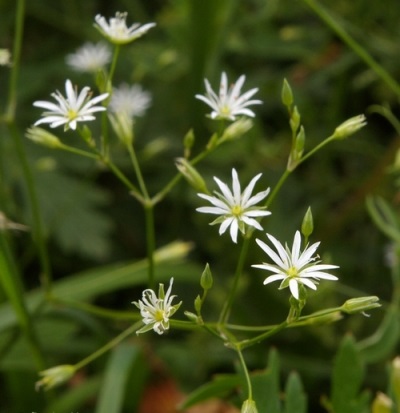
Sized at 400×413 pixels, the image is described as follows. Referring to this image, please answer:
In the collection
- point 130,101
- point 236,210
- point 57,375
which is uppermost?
point 130,101

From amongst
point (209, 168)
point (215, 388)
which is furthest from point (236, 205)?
point (209, 168)

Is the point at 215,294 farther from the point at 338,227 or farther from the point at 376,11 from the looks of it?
the point at 376,11

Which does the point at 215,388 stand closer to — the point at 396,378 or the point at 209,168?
the point at 396,378

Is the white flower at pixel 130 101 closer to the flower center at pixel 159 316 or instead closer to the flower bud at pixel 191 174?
the flower bud at pixel 191 174

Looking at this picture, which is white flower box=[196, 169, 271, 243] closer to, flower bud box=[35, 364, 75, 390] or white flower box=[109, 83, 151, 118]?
flower bud box=[35, 364, 75, 390]

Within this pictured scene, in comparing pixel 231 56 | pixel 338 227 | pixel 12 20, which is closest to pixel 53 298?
pixel 338 227

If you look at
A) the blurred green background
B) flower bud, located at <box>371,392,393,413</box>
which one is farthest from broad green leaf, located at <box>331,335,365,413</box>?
the blurred green background
